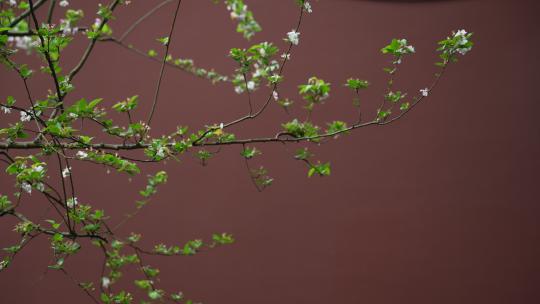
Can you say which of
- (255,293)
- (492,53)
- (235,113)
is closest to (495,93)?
(492,53)

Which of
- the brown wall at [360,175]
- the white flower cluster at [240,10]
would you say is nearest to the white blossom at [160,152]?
the white flower cluster at [240,10]

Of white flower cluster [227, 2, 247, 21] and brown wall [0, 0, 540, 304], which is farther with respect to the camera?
brown wall [0, 0, 540, 304]

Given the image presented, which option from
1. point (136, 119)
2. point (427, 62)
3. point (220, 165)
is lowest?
point (220, 165)

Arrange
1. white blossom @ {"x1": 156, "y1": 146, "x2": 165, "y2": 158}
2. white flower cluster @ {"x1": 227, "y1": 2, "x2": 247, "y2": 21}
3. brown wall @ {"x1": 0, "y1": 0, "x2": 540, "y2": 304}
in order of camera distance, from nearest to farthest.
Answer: white blossom @ {"x1": 156, "y1": 146, "x2": 165, "y2": 158}
white flower cluster @ {"x1": 227, "y1": 2, "x2": 247, "y2": 21}
brown wall @ {"x1": 0, "y1": 0, "x2": 540, "y2": 304}

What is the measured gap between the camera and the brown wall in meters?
3.39

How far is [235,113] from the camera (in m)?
3.48

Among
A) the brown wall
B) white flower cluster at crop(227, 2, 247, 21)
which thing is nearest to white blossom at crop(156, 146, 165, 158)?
white flower cluster at crop(227, 2, 247, 21)

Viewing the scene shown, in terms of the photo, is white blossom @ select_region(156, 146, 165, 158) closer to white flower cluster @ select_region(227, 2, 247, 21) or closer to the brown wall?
white flower cluster @ select_region(227, 2, 247, 21)

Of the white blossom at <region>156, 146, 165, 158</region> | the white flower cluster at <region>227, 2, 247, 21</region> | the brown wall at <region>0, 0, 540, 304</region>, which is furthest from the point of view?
the brown wall at <region>0, 0, 540, 304</region>

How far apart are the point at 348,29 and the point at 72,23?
2061 mm

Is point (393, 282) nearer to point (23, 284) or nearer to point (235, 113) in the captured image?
point (235, 113)

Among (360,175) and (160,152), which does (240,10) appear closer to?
(160,152)

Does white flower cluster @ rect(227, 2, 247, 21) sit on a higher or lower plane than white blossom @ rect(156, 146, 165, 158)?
higher

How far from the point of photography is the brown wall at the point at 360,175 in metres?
3.39
